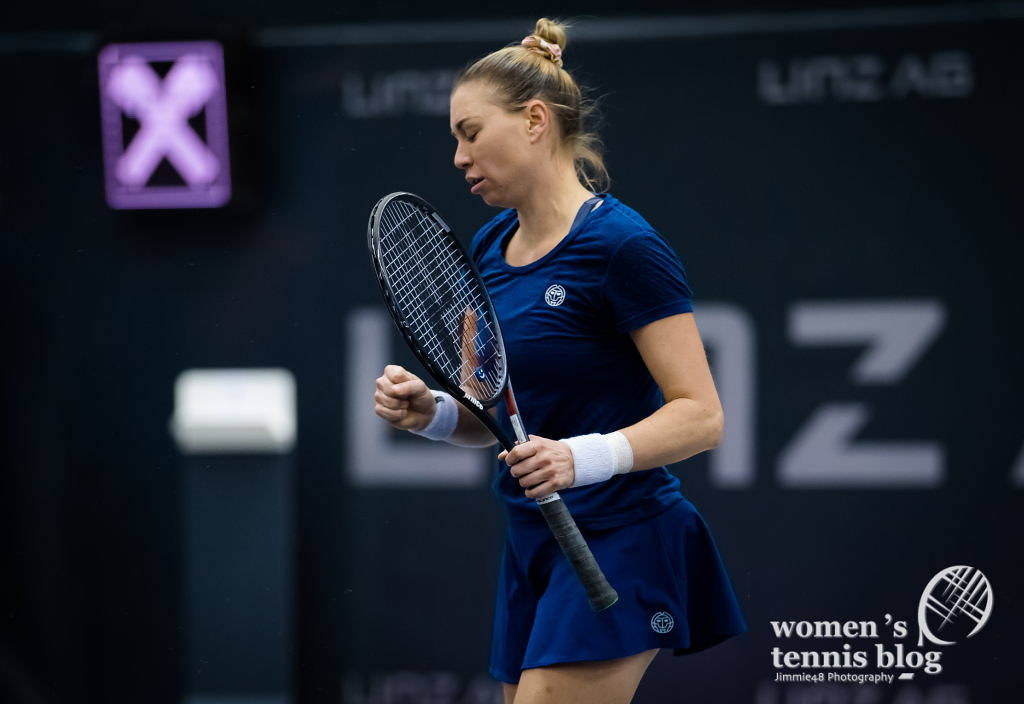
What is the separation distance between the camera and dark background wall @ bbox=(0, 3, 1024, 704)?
3.68m

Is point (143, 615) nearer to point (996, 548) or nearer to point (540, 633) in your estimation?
point (540, 633)

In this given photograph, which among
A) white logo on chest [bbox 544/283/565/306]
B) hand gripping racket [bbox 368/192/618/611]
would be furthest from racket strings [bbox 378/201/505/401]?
white logo on chest [bbox 544/283/565/306]

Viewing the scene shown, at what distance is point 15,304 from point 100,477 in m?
0.63

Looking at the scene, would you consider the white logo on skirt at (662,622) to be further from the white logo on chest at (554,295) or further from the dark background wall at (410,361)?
the dark background wall at (410,361)

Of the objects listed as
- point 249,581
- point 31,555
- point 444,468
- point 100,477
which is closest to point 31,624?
point 31,555

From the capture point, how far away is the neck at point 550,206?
213 cm

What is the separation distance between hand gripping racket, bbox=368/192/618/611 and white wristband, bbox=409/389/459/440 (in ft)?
0.24

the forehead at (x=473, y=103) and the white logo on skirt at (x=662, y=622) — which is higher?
the forehead at (x=473, y=103)

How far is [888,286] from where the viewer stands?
145 inches

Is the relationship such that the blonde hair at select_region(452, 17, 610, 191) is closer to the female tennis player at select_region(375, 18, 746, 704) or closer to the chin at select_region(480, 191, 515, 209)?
the female tennis player at select_region(375, 18, 746, 704)

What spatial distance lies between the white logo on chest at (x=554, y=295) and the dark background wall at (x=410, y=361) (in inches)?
69.9

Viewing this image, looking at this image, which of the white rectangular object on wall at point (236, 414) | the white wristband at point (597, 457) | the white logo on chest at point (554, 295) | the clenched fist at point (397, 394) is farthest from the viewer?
the white rectangular object on wall at point (236, 414)

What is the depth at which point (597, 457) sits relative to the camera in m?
1.94

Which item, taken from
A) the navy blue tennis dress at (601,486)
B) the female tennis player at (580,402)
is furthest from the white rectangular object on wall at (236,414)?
the navy blue tennis dress at (601,486)
